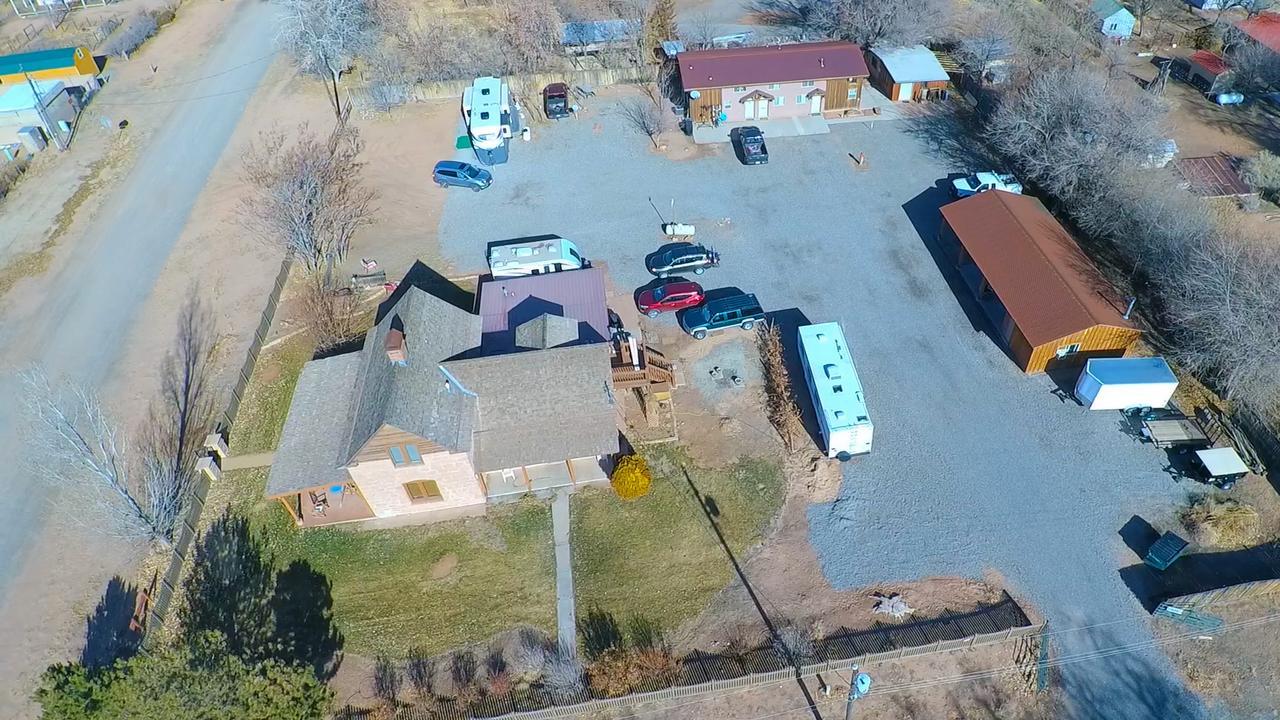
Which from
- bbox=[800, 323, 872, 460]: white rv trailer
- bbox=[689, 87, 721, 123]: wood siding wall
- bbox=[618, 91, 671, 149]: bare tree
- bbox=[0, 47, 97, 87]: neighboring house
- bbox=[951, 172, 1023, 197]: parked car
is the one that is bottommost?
bbox=[800, 323, 872, 460]: white rv trailer

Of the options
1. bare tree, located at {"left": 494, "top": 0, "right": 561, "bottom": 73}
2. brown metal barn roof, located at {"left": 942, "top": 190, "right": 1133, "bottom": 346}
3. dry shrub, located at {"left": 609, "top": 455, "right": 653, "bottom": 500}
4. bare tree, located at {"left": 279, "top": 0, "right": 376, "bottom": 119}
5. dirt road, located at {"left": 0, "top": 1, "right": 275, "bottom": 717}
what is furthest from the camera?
bare tree, located at {"left": 494, "top": 0, "right": 561, "bottom": 73}

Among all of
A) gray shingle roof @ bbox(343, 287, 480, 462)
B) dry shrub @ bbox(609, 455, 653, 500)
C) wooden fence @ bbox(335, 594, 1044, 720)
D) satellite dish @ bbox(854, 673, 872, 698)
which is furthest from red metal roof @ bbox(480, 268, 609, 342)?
satellite dish @ bbox(854, 673, 872, 698)

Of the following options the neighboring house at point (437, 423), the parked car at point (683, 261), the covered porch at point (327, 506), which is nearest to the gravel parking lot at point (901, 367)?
the parked car at point (683, 261)

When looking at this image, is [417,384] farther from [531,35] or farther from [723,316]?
[531,35]

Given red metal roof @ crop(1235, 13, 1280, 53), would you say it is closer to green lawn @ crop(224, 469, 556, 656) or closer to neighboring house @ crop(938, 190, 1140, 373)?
neighboring house @ crop(938, 190, 1140, 373)

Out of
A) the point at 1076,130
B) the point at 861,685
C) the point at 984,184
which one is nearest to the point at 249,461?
the point at 861,685

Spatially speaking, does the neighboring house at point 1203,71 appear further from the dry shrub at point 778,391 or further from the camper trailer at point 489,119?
the camper trailer at point 489,119
